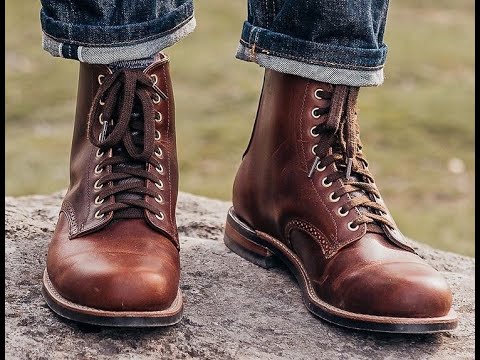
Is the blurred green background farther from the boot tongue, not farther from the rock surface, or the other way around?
the boot tongue

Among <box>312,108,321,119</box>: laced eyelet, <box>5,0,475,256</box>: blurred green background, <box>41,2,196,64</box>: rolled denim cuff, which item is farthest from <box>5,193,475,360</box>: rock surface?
<box>5,0,475,256</box>: blurred green background

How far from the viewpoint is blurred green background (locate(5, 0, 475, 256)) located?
14.4ft

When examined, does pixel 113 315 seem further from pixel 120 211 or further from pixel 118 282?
pixel 120 211

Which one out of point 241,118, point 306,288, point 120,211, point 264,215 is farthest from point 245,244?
point 241,118

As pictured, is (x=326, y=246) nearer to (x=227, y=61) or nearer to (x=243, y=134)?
(x=243, y=134)

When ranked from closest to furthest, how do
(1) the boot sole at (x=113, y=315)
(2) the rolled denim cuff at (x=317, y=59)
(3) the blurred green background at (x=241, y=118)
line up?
(1) the boot sole at (x=113, y=315)
(2) the rolled denim cuff at (x=317, y=59)
(3) the blurred green background at (x=241, y=118)

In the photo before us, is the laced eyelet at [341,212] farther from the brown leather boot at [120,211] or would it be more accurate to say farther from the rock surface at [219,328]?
the brown leather boot at [120,211]

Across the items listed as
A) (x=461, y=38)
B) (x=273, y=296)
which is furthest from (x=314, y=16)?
(x=461, y=38)

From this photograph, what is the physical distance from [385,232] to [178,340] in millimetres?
436

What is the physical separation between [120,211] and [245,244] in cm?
36

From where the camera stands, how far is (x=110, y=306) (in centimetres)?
130

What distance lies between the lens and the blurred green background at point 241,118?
440 cm

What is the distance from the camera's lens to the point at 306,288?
59.2 inches

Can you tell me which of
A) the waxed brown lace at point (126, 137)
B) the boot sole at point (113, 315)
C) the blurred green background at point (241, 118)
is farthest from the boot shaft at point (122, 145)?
the blurred green background at point (241, 118)
